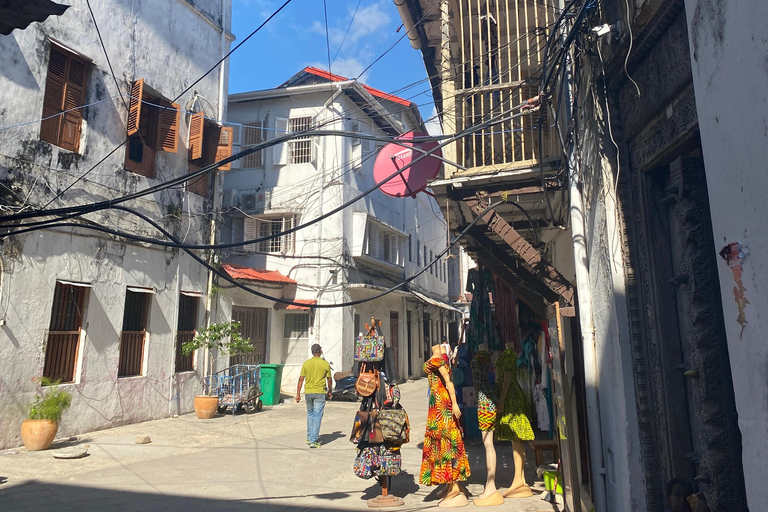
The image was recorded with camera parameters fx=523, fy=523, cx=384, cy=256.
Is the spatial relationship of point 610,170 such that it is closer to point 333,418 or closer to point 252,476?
point 252,476

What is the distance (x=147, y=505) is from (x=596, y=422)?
4483mm

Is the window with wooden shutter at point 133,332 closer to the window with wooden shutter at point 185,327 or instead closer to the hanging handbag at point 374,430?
the window with wooden shutter at point 185,327

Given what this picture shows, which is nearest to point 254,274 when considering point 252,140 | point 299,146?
point 299,146

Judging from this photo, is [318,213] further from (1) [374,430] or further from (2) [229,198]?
(1) [374,430]

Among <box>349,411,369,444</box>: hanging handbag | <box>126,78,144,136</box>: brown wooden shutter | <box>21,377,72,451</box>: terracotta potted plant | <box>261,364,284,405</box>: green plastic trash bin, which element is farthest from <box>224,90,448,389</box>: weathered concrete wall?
<box>349,411,369,444</box>: hanging handbag

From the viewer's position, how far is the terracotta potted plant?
8047 mm

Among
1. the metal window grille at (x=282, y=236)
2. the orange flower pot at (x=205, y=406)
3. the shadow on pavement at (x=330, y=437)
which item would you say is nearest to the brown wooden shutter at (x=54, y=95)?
the orange flower pot at (x=205, y=406)

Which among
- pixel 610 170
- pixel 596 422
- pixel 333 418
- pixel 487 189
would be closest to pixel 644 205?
pixel 610 170

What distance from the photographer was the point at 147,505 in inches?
210

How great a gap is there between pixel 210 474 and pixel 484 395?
370cm

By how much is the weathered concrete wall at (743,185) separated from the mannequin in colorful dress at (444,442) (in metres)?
3.33

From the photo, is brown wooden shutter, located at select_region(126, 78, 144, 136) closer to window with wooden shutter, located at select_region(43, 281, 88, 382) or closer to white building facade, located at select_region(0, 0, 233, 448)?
white building facade, located at select_region(0, 0, 233, 448)

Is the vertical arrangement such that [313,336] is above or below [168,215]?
below

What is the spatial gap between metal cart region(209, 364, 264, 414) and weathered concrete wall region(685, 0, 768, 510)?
37.1 ft
